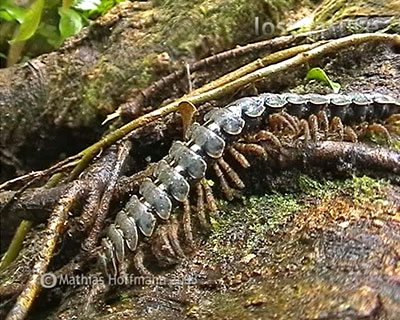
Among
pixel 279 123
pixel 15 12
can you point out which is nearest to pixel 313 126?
pixel 279 123

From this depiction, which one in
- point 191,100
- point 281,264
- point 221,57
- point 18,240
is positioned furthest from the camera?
point 221,57

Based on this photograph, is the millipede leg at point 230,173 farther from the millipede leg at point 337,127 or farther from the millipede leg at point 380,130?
the millipede leg at point 380,130

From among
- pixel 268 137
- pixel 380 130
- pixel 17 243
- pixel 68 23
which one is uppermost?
pixel 68 23

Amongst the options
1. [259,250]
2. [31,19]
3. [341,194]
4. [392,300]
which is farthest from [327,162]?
[31,19]

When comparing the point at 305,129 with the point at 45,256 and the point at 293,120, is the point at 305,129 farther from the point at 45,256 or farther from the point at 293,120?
the point at 45,256

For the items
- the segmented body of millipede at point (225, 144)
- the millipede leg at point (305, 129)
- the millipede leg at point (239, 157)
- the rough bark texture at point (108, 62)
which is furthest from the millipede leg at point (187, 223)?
the rough bark texture at point (108, 62)

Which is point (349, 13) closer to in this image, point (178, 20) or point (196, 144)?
point (178, 20)
